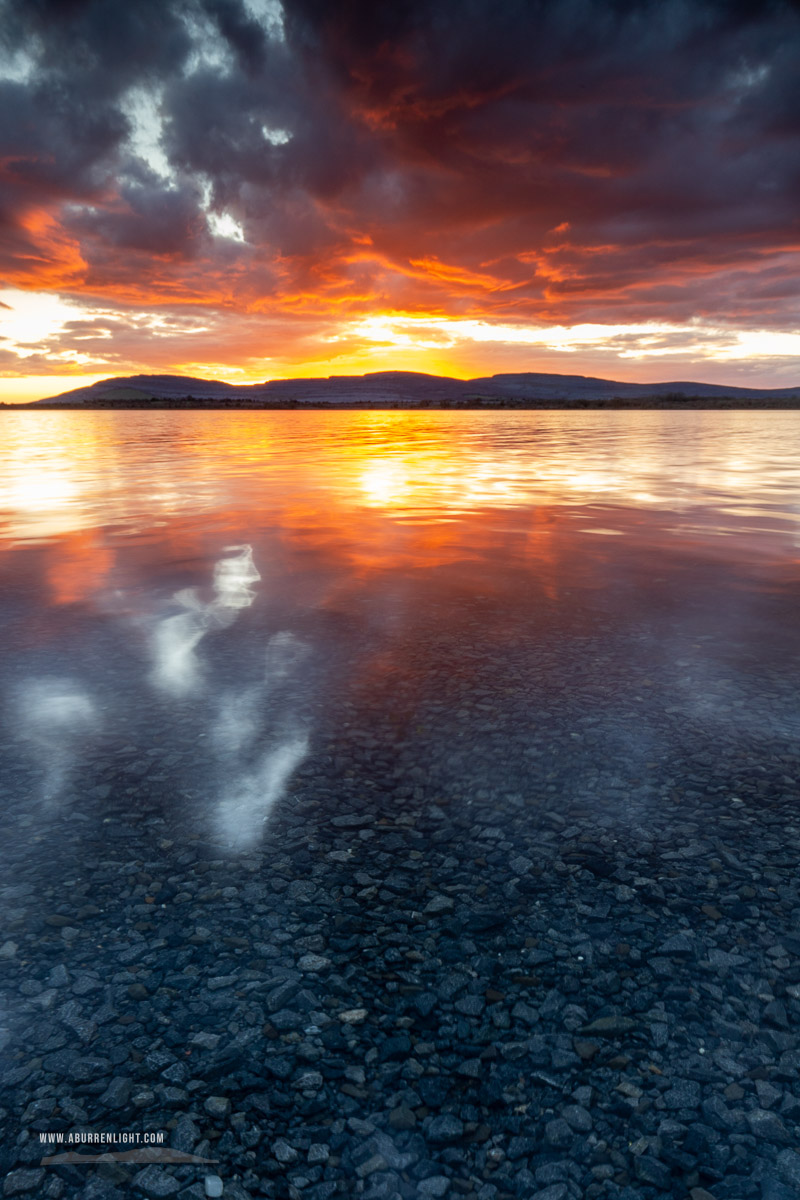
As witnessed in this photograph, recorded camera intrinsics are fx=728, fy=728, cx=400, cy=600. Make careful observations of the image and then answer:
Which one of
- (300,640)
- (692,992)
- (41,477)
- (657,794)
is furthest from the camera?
(41,477)

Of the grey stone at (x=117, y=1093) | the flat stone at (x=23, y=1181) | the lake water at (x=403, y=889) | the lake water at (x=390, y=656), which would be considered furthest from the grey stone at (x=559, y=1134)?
the lake water at (x=390, y=656)

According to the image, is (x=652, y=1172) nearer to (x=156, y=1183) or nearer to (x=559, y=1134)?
(x=559, y=1134)

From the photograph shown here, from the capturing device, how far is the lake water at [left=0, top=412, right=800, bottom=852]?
545 centimetres

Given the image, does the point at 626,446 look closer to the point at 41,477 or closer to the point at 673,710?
the point at 41,477

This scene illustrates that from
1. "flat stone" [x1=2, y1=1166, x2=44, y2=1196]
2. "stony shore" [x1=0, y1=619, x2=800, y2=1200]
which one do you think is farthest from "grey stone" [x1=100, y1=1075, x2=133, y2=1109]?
"flat stone" [x1=2, y1=1166, x2=44, y2=1196]

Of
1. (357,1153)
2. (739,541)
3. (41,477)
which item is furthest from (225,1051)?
(41,477)

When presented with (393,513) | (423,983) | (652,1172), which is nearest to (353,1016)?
(423,983)

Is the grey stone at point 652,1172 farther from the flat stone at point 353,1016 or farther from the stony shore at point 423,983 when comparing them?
the flat stone at point 353,1016

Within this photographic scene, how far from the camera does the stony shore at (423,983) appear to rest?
2828 mm

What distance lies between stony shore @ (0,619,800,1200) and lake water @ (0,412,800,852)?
0.12m

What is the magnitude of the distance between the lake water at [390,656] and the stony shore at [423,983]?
0.12 meters

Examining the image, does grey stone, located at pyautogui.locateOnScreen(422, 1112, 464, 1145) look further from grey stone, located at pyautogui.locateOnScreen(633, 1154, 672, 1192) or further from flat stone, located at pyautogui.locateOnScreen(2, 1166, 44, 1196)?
flat stone, located at pyautogui.locateOnScreen(2, 1166, 44, 1196)

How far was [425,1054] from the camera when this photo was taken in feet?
10.6

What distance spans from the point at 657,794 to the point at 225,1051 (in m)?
3.31
